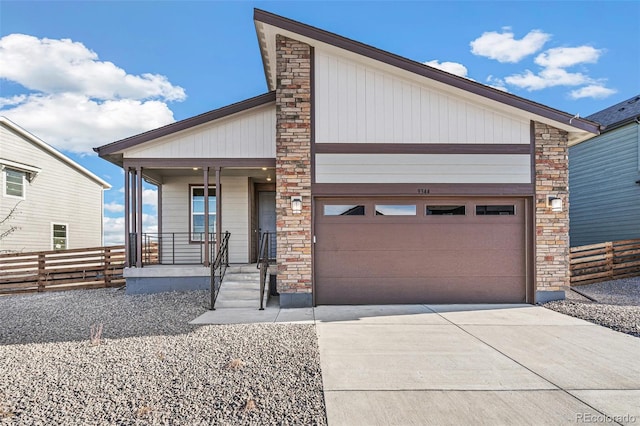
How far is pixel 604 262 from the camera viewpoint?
11.1 m

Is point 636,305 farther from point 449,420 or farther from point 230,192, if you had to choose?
point 230,192

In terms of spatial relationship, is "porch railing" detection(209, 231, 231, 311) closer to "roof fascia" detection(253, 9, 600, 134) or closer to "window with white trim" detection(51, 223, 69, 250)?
"roof fascia" detection(253, 9, 600, 134)

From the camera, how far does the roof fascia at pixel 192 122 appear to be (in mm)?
9383

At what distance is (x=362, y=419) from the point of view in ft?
10.6

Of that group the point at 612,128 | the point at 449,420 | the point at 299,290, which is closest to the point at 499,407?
the point at 449,420

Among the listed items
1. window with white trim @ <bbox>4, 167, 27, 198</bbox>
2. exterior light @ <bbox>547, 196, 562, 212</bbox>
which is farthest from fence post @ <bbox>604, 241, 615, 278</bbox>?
window with white trim @ <bbox>4, 167, 27, 198</bbox>

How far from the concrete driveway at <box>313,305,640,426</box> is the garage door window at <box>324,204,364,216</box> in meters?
2.24

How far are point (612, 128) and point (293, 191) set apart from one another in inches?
472

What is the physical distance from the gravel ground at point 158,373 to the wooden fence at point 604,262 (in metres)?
8.30

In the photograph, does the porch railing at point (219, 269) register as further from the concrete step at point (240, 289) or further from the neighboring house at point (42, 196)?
the neighboring house at point (42, 196)

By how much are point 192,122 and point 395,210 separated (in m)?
5.01

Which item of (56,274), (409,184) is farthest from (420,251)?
(56,274)

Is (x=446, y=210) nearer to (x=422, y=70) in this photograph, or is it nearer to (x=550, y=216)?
(x=550, y=216)

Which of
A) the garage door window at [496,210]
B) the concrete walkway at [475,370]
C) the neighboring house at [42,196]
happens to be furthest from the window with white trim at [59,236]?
the garage door window at [496,210]
